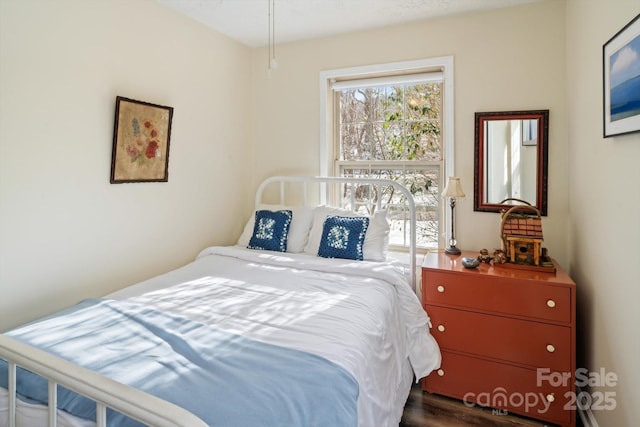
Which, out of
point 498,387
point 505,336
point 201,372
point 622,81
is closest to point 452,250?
point 505,336

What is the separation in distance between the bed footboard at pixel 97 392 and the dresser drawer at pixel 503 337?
5.89ft

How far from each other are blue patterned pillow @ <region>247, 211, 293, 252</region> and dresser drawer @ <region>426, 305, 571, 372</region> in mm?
1137

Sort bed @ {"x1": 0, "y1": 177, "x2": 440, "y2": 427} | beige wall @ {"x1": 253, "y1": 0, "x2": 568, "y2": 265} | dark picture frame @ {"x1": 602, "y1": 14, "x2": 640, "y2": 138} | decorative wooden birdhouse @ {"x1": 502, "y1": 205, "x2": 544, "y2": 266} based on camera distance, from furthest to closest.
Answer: beige wall @ {"x1": 253, "y1": 0, "x2": 568, "y2": 265}, decorative wooden birdhouse @ {"x1": 502, "y1": 205, "x2": 544, "y2": 266}, dark picture frame @ {"x1": 602, "y1": 14, "x2": 640, "y2": 138}, bed @ {"x1": 0, "y1": 177, "x2": 440, "y2": 427}

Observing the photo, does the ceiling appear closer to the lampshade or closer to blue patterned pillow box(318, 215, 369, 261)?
the lampshade

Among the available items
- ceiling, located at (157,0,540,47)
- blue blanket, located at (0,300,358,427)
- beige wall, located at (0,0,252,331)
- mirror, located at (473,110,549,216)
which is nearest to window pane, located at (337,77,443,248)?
mirror, located at (473,110,549,216)

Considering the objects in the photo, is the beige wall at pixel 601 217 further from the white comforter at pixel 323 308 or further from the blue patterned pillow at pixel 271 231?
the blue patterned pillow at pixel 271 231

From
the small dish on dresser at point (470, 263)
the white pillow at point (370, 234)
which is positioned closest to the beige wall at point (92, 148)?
the white pillow at point (370, 234)

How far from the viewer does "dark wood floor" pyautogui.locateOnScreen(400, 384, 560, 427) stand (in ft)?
6.61

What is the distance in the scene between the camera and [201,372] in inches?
46.6

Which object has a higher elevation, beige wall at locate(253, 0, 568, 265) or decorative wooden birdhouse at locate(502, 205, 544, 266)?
beige wall at locate(253, 0, 568, 265)

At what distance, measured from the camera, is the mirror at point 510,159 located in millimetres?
2463

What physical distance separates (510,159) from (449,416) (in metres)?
1.68

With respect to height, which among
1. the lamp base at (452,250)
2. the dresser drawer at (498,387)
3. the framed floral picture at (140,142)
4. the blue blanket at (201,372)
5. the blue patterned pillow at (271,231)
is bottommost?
the dresser drawer at (498,387)

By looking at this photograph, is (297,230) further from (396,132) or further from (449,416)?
(449,416)
